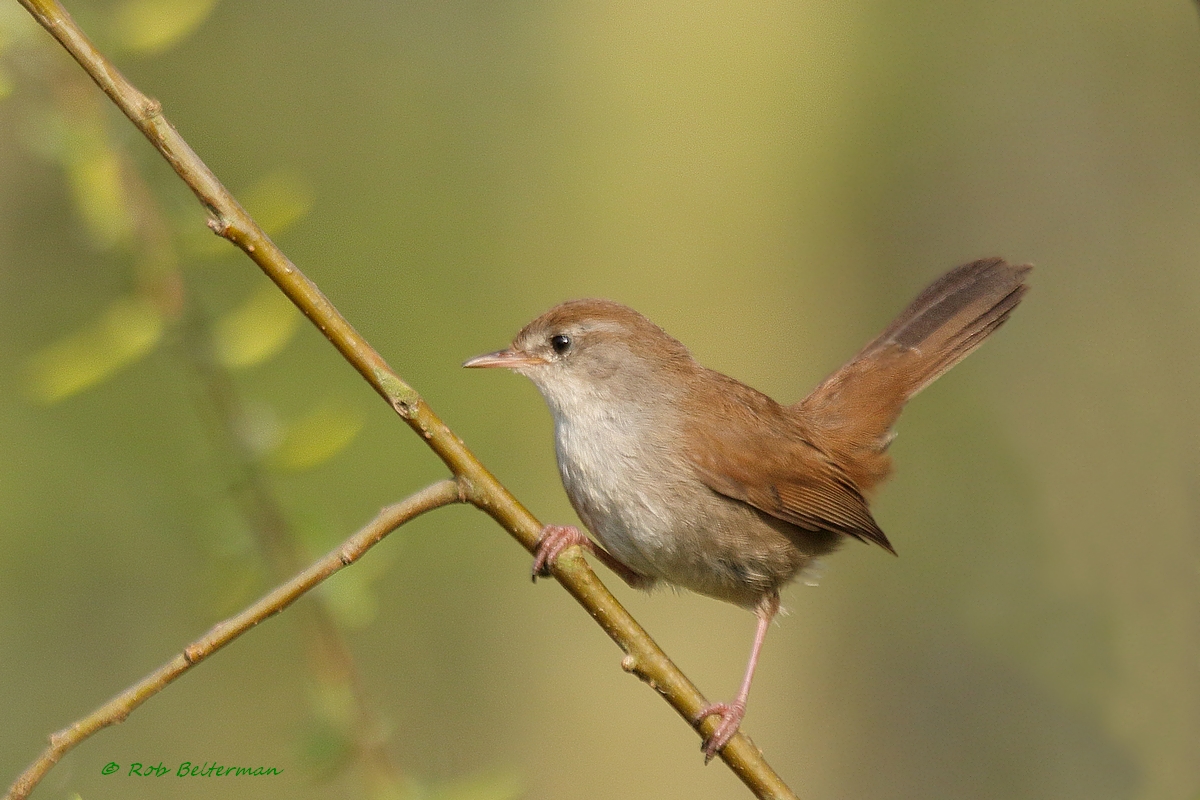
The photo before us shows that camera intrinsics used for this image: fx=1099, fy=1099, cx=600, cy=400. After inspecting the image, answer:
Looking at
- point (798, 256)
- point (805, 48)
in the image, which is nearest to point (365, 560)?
point (798, 256)

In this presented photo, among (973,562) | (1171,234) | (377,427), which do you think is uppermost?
(377,427)

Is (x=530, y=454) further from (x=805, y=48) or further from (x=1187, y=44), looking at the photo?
(x=805, y=48)

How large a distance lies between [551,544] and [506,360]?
3.28 ft

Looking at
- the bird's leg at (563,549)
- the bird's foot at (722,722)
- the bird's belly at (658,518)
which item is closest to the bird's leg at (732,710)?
the bird's foot at (722,722)

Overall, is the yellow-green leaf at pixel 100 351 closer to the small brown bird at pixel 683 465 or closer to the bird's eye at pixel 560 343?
the small brown bird at pixel 683 465

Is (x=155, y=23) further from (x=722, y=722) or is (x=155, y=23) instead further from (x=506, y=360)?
(x=722, y=722)

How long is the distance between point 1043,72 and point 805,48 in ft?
15.8

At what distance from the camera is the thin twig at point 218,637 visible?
1.66 metres

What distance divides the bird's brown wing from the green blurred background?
104cm

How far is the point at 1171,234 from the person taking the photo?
6387mm

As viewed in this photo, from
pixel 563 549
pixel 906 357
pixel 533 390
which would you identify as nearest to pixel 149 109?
pixel 563 549

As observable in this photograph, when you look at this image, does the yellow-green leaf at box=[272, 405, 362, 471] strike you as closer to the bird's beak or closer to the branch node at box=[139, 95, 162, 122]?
the branch node at box=[139, 95, 162, 122]

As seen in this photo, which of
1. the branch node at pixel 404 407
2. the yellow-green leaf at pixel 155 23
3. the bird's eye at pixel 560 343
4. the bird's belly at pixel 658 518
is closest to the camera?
the branch node at pixel 404 407

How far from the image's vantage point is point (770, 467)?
3645 mm
